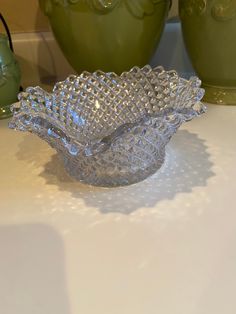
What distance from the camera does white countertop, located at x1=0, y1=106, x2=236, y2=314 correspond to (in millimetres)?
363

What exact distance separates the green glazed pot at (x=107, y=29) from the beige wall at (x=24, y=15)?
121mm

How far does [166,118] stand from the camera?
0.47 meters

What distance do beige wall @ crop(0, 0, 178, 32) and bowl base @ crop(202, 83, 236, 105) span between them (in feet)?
0.59

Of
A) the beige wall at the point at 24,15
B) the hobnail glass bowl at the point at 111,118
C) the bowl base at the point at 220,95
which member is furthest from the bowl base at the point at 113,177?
the beige wall at the point at 24,15

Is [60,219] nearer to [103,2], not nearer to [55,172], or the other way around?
[55,172]

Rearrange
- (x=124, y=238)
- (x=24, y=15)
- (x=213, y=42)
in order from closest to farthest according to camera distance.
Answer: (x=124, y=238), (x=213, y=42), (x=24, y=15)

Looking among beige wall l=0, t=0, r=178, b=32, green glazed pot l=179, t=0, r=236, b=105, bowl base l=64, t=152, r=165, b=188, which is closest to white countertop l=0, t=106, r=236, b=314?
bowl base l=64, t=152, r=165, b=188

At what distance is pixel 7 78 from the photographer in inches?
26.9

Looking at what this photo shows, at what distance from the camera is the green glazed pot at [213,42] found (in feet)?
1.98

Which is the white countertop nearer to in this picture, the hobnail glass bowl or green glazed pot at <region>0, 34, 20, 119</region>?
the hobnail glass bowl

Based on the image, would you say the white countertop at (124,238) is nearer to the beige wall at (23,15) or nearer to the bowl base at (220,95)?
the bowl base at (220,95)

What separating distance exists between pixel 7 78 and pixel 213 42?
29cm

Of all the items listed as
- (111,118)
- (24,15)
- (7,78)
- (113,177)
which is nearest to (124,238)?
(113,177)

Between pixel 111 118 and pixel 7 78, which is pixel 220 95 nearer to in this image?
pixel 111 118
